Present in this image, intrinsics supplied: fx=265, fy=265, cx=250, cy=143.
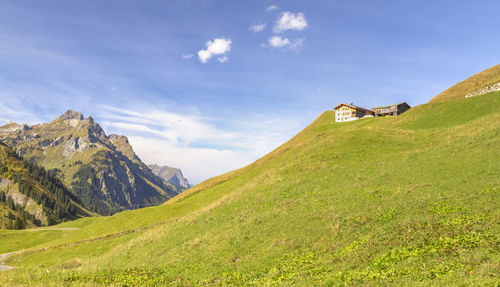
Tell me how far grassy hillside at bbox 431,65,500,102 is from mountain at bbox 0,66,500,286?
173 ft

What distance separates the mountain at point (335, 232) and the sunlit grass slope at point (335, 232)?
0.11m

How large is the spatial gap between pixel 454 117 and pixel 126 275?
80.5m

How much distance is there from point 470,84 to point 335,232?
109 m

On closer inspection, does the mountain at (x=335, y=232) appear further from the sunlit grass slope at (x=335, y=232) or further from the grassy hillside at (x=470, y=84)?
the grassy hillside at (x=470, y=84)

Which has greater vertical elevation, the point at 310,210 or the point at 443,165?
the point at 443,165

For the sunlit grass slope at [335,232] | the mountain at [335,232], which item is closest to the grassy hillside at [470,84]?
the sunlit grass slope at [335,232]

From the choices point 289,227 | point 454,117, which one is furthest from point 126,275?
point 454,117

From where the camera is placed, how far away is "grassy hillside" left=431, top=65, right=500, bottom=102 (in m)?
92.2

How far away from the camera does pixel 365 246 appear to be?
18.5 m

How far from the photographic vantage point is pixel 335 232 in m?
22.1

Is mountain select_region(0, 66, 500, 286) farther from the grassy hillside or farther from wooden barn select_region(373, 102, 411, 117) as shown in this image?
wooden barn select_region(373, 102, 411, 117)

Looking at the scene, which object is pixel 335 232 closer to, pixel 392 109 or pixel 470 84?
pixel 470 84

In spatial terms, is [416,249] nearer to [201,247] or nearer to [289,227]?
[289,227]

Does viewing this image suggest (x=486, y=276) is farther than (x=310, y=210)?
No
